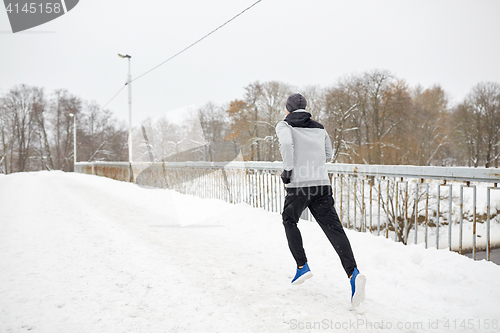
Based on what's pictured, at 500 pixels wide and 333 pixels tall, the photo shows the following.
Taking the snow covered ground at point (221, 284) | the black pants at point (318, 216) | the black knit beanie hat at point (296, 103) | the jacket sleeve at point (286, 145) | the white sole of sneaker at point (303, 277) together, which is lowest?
the snow covered ground at point (221, 284)

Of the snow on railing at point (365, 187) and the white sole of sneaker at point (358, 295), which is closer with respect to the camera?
the white sole of sneaker at point (358, 295)

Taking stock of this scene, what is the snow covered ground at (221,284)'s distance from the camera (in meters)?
2.52

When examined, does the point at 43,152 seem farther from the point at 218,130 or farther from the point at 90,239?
the point at 90,239

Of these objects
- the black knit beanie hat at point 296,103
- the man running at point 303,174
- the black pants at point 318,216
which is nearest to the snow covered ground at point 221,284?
the black pants at point 318,216

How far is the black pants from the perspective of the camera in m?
2.90

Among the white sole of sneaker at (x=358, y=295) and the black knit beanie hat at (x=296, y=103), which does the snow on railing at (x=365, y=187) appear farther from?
the black knit beanie hat at (x=296, y=103)

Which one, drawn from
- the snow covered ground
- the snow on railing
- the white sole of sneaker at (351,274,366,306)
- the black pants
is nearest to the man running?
the black pants

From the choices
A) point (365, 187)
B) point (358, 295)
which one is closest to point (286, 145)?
point (358, 295)

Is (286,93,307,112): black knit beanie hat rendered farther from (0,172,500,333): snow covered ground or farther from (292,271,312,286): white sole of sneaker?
(0,172,500,333): snow covered ground

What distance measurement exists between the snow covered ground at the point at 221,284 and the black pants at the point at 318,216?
429mm

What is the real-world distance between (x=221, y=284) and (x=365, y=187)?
2969mm

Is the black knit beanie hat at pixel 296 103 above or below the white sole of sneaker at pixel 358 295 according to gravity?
above

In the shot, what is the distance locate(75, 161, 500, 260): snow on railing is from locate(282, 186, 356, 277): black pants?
4.47 ft

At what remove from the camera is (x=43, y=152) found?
156ft
